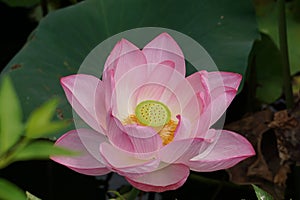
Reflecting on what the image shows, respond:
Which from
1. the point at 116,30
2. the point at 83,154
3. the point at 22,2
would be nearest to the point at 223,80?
the point at 83,154

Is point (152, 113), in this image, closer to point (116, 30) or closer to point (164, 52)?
point (164, 52)

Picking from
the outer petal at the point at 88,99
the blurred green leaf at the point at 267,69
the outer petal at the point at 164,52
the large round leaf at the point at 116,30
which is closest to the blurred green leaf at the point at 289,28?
the blurred green leaf at the point at 267,69

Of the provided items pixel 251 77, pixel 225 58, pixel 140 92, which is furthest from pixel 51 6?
pixel 140 92

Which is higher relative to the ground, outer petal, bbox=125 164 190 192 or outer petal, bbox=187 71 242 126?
outer petal, bbox=187 71 242 126

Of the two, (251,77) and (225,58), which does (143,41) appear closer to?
(225,58)

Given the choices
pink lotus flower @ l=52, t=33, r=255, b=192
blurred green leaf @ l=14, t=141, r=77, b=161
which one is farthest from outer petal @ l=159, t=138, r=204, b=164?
blurred green leaf @ l=14, t=141, r=77, b=161

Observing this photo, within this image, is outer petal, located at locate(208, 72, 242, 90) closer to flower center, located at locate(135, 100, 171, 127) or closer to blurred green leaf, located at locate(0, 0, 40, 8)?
flower center, located at locate(135, 100, 171, 127)

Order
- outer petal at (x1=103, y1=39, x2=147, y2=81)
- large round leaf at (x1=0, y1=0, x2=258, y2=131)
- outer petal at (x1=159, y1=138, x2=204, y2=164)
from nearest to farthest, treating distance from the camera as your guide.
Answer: outer petal at (x1=159, y1=138, x2=204, y2=164)
outer petal at (x1=103, y1=39, x2=147, y2=81)
large round leaf at (x1=0, y1=0, x2=258, y2=131)

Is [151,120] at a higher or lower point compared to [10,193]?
Answer: lower

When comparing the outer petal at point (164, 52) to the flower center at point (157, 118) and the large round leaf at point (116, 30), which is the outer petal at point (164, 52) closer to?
the flower center at point (157, 118)
